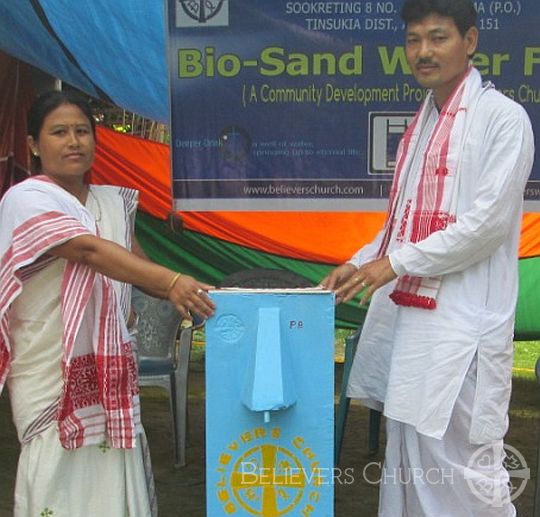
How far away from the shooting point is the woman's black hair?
6.75 feet

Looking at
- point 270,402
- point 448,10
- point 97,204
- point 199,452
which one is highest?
point 448,10

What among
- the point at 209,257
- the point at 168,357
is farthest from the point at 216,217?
the point at 168,357

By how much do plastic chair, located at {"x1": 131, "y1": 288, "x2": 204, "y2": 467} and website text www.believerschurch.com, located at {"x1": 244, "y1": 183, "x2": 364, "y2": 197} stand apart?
675 mm

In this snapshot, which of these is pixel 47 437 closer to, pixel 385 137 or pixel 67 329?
pixel 67 329

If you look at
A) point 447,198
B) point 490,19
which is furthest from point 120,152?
point 447,198

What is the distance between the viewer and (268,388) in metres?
1.95

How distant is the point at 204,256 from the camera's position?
189 inches

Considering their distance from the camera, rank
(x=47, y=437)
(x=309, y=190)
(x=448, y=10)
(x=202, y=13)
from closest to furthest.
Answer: (x=448, y=10)
(x=47, y=437)
(x=202, y=13)
(x=309, y=190)

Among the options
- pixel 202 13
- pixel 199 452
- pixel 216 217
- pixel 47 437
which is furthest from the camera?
pixel 216 217

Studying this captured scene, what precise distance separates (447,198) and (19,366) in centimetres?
124

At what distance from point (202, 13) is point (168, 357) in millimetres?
1600

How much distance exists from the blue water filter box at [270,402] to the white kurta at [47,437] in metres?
0.34

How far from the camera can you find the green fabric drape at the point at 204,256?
477 centimetres

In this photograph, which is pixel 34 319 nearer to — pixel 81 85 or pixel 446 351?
pixel 446 351
